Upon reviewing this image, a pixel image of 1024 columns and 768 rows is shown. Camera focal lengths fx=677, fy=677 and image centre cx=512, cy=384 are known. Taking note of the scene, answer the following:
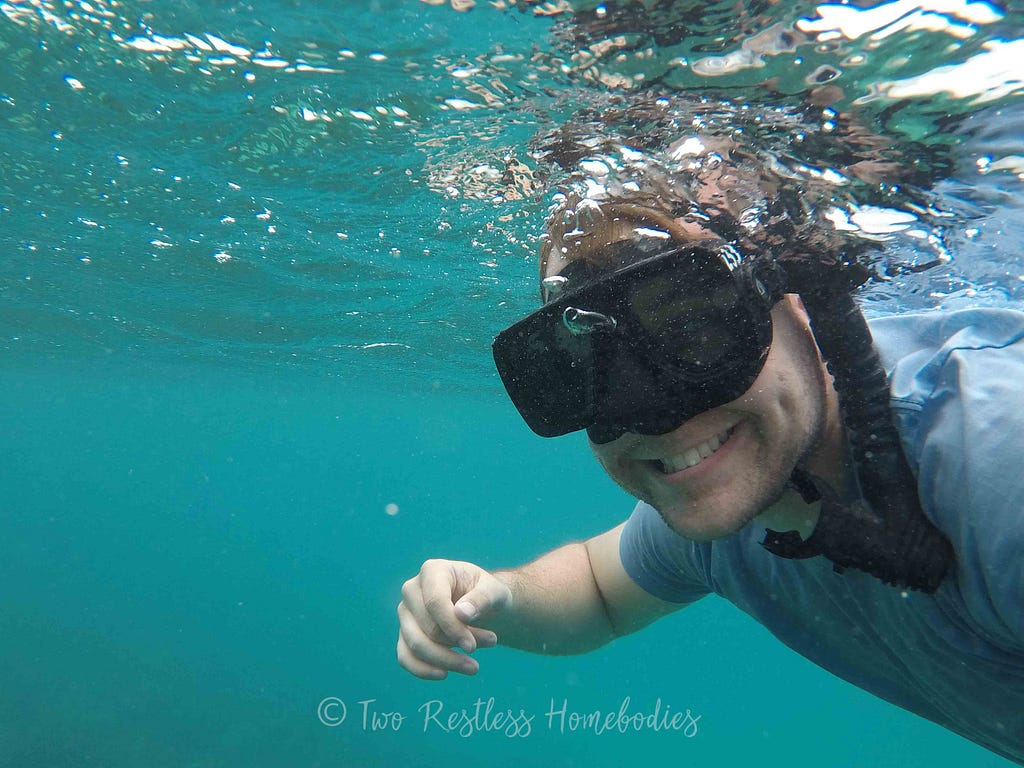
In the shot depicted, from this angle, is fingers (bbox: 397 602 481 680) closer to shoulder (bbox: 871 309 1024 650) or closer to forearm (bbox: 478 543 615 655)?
forearm (bbox: 478 543 615 655)

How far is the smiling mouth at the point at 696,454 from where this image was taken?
10.5ft

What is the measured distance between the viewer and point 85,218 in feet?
45.0

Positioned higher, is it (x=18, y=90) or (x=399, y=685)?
(x=18, y=90)

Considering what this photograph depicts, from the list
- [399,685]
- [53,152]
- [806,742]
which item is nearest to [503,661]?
[399,685]

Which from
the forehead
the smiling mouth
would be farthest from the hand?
the forehead

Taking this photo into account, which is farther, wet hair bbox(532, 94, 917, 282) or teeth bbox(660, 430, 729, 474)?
wet hair bbox(532, 94, 917, 282)

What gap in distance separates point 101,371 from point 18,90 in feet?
122

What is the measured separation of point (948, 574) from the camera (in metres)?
2.61

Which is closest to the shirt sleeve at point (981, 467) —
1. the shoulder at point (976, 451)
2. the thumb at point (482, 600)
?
the shoulder at point (976, 451)

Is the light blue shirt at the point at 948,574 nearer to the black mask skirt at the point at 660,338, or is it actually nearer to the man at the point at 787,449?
the man at the point at 787,449

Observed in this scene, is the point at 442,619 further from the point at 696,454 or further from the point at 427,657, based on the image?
the point at 696,454

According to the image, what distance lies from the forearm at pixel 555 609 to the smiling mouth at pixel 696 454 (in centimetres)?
152

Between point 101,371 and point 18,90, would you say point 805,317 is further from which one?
point 101,371

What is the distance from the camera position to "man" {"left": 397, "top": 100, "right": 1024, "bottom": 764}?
8.30ft
